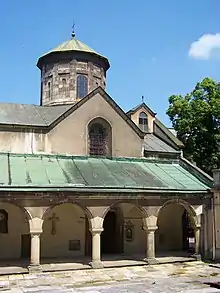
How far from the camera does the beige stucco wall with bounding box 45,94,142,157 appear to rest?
2209 cm

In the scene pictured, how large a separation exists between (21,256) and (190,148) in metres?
18.4

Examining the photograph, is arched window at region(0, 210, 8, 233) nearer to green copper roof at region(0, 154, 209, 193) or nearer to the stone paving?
green copper roof at region(0, 154, 209, 193)

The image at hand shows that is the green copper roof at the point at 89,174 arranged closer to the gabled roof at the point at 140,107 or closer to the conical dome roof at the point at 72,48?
the gabled roof at the point at 140,107

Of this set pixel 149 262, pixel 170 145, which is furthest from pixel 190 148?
pixel 149 262

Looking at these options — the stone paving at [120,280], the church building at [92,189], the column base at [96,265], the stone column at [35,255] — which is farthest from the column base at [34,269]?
the column base at [96,265]

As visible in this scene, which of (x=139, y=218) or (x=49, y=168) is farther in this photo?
(x=139, y=218)

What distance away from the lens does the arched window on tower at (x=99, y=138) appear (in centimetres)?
2300

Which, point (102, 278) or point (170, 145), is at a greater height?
point (170, 145)

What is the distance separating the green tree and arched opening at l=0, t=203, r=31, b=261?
1748cm

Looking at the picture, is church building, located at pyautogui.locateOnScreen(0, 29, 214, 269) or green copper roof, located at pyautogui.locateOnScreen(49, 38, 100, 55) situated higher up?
green copper roof, located at pyautogui.locateOnScreen(49, 38, 100, 55)

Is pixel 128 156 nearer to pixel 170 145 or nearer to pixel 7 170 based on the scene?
pixel 170 145

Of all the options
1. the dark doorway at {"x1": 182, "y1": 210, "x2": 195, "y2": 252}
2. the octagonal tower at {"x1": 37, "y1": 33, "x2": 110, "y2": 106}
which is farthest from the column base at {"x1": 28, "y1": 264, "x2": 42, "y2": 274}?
the octagonal tower at {"x1": 37, "y1": 33, "x2": 110, "y2": 106}

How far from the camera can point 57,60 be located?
28453mm

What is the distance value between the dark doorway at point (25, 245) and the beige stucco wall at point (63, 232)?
64 centimetres
